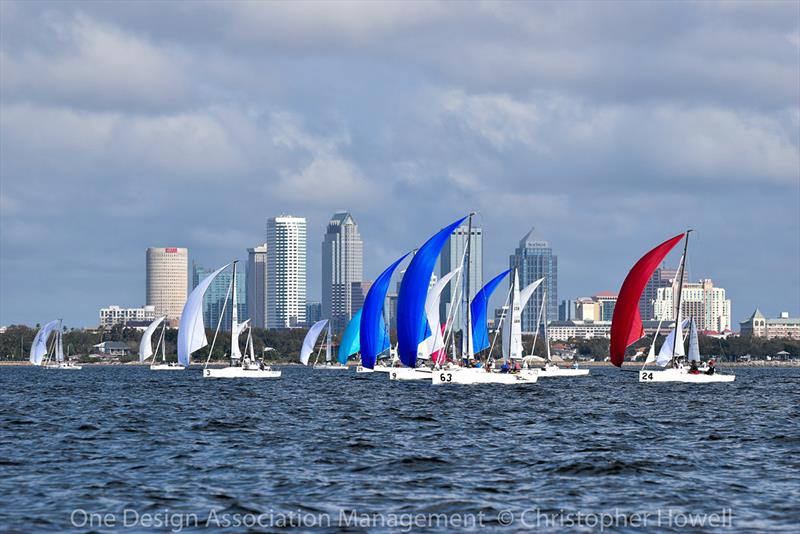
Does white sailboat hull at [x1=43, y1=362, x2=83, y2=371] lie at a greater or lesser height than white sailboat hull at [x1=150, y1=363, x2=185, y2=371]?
greater

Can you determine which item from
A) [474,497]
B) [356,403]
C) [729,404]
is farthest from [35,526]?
Answer: [729,404]

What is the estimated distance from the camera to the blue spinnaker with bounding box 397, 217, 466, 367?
3022 inches

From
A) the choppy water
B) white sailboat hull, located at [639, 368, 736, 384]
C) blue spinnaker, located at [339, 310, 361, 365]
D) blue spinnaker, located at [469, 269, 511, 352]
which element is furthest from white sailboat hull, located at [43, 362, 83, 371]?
the choppy water

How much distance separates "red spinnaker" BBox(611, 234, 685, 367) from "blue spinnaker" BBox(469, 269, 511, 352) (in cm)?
1652

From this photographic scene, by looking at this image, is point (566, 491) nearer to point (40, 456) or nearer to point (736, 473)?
point (736, 473)

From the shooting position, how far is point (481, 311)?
10156cm

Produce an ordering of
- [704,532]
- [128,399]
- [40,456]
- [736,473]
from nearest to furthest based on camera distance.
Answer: [704,532]
[736,473]
[40,456]
[128,399]

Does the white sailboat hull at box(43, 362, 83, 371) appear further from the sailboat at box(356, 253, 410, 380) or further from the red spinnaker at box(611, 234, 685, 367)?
the red spinnaker at box(611, 234, 685, 367)

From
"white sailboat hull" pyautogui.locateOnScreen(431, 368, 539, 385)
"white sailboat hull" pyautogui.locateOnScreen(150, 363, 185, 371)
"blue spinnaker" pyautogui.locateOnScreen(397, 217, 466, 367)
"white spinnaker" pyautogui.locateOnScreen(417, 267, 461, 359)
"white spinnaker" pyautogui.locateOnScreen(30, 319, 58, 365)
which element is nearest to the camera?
"white sailboat hull" pyautogui.locateOnScreen(431, 368, 539, 385)

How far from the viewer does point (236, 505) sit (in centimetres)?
2589

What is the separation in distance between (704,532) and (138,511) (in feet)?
34.0

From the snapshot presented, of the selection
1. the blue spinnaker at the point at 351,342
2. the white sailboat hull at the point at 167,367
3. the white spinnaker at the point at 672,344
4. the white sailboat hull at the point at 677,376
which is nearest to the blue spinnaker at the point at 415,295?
the white sailboat hull at the point at 677,376

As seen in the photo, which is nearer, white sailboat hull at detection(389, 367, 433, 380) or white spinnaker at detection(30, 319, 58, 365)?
white sailboat hull at detection(389, 367, 433, 380)

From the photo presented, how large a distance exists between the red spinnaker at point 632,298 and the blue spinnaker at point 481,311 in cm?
1652
